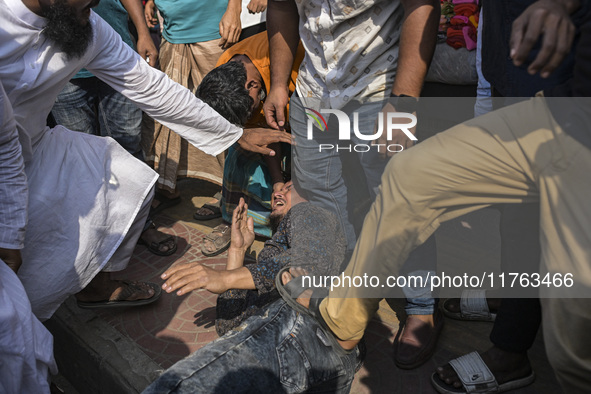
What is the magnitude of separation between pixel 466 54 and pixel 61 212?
90.9 inches

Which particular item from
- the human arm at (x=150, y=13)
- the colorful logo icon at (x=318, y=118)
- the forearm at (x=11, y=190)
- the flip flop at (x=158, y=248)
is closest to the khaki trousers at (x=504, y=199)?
the colorful logo icon at (x=318, y=118)

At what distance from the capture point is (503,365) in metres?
2.19

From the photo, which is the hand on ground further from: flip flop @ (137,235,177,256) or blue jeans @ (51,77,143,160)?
blue jeans @ (51,77,143,160)

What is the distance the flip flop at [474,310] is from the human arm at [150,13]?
317 cm

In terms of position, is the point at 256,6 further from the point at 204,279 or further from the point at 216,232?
the point at 204,279

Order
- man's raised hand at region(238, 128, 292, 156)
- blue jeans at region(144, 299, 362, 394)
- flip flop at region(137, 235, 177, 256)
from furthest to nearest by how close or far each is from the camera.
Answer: flip flop at region(137, 235, 177, 256)
man's raised hand at region(238, 128, 292, 156)
blue jeans at region(144, 299, 362, 394)

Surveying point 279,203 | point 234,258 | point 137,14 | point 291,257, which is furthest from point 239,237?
point 137,14

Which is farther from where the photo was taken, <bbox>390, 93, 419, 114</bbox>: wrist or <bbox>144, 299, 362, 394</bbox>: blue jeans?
<bbox>390, 93, 419, 114</bbox>: wrist

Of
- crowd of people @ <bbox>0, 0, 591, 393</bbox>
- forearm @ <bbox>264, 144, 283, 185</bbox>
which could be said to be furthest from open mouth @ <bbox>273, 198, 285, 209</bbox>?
forearm @ <bbox>264, 144, 283, 185</bbox>

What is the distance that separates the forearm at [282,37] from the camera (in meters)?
2.90

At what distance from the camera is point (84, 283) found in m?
2.78

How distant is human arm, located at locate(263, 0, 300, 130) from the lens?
115 inches

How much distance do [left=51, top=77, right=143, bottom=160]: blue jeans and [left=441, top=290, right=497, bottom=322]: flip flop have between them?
7.83ft

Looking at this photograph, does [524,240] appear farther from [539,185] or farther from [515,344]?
[539,185]
